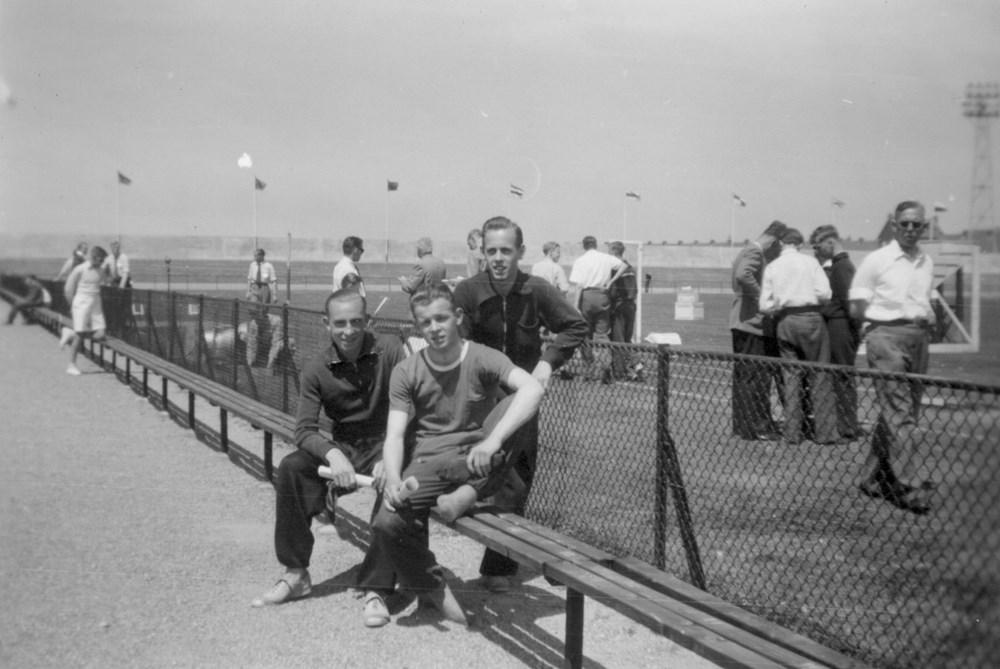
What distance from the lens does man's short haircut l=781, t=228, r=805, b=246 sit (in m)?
7.76

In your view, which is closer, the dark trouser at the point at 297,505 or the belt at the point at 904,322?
the dark trouser at the point at 297,505

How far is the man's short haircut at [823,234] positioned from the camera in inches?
328

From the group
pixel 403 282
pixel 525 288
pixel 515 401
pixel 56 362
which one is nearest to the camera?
pixel 515 401

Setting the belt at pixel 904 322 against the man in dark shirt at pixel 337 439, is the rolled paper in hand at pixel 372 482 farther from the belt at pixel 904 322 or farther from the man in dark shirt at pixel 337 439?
the belt at pixel 904 322

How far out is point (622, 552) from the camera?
4.91 m

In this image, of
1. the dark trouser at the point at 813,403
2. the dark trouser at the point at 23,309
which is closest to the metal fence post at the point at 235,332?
the dark trouser at the point at 813,403

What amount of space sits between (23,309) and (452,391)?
75.1ft

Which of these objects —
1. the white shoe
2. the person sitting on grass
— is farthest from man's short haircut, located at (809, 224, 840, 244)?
the white shoe

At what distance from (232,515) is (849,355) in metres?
4.95

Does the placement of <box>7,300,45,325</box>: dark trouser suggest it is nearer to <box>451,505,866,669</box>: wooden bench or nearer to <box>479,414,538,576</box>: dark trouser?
<box>479,414,538,576</box>: dark trouser

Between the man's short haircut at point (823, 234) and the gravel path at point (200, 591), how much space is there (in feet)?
14.5

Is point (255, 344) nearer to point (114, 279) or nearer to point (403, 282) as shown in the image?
point (403, 282)

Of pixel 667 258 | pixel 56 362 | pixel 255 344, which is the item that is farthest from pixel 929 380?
pixel 667 258

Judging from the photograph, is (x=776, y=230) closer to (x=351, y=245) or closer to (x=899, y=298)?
(x=899, y=298)
